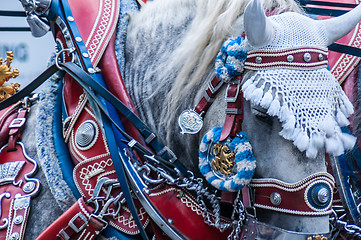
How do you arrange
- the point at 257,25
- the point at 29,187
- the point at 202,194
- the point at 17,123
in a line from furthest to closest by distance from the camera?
the point at 17,123 → the point at 29,187 → the point at 202,194 → the point at 257,25

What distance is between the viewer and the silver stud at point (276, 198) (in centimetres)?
198

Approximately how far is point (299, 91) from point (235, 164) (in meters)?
0.36

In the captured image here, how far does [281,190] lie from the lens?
1.97 m

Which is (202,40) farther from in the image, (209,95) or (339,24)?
(339,24)

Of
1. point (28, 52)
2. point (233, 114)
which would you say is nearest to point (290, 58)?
point (233, 114)

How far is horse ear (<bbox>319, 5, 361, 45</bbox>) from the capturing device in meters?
2.12

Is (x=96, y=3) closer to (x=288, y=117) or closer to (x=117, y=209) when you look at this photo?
(x=117, y=209)

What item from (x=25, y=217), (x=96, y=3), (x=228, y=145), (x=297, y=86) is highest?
(x=96, y=3)

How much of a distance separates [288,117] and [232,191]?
1.22 feet

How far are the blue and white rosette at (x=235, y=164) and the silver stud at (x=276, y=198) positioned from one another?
4.2 inches

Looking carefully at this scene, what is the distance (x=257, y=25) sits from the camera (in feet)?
6.21

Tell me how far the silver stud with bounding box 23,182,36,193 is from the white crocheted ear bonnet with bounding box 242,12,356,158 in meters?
1.05

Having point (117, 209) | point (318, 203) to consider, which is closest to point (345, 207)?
point (318, 203)

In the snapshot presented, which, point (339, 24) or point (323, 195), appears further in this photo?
point (339, 24)
